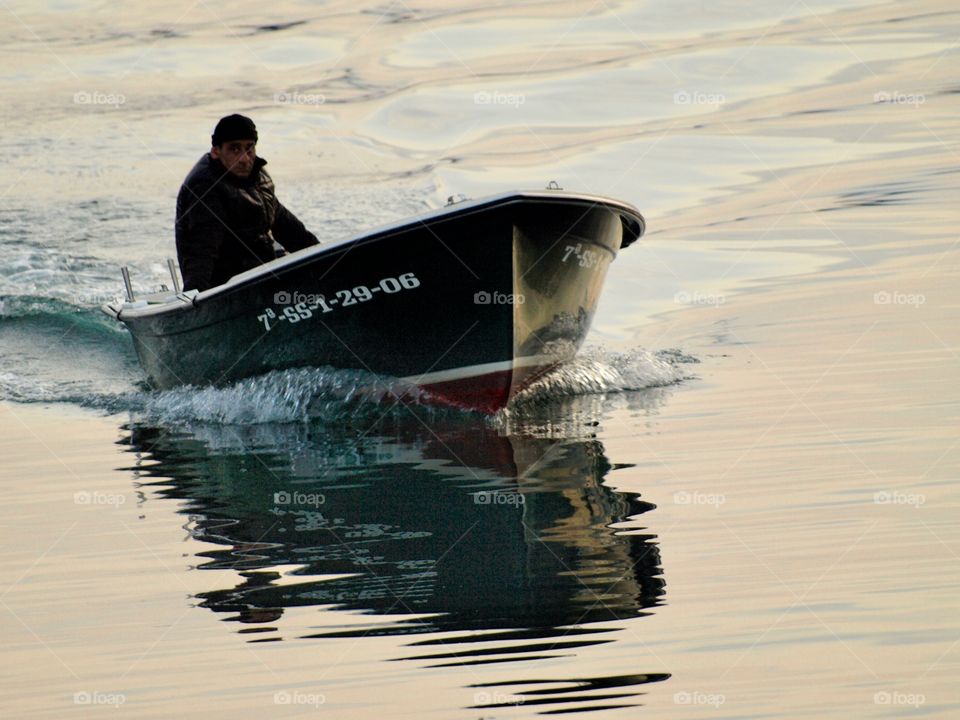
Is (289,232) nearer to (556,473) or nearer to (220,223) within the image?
(220,223)

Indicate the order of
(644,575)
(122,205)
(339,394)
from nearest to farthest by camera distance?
(644,575), (339,394), (122,205)

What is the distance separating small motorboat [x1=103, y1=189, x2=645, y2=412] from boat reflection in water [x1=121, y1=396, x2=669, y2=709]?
414 mm

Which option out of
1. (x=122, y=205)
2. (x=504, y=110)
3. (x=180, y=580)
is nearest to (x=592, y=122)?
(x=504, y=110)

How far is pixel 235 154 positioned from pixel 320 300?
4.26ft

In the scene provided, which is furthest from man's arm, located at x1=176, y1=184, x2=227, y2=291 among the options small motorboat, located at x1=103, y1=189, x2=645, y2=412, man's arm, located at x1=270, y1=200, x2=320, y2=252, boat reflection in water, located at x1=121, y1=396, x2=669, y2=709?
boat reflection in water, located at x1=121, y1=396, x2=669, y2=709

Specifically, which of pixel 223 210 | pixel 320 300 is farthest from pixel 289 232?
pixel 320 300

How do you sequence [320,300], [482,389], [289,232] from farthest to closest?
[289,232] < [482,389] < [320,300]

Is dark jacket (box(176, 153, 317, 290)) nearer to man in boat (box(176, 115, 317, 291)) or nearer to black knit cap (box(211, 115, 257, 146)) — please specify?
man in boat (box(176, 115, 317, 291))

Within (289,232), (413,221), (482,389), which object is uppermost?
(289,232)

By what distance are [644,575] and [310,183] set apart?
14.1 metres

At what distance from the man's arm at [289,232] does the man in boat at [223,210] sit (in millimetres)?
556

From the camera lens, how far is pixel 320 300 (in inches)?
353

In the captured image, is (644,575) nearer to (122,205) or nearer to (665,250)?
(665,250)

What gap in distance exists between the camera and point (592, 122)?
21.0 m
